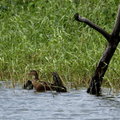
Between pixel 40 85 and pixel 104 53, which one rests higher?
pixel 104 53

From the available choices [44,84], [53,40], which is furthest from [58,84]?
[53,40]

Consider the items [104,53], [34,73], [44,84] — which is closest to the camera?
[104,53]

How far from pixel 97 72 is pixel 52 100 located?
0.97 metres

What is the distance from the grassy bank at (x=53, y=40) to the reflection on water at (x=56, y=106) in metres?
0.61

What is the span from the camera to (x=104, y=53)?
40.8 ft

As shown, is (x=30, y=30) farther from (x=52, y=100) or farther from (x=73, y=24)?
(x=52, y=100)

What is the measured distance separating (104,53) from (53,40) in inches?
116

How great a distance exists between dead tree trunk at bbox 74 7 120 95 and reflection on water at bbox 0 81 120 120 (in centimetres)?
21

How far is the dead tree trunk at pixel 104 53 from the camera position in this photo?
12.1 meters

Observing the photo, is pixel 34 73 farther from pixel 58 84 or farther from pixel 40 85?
pixel 58 84

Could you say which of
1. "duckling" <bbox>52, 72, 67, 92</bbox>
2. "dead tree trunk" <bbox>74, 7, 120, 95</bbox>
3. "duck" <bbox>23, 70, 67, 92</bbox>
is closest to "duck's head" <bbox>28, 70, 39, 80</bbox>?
"duck" <bbox>23, 70, 67, 92</bbox>

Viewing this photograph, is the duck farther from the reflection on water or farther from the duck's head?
the reflection on water

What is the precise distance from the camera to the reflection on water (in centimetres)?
1057

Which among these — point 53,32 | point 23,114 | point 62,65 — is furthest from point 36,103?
point 53,32
